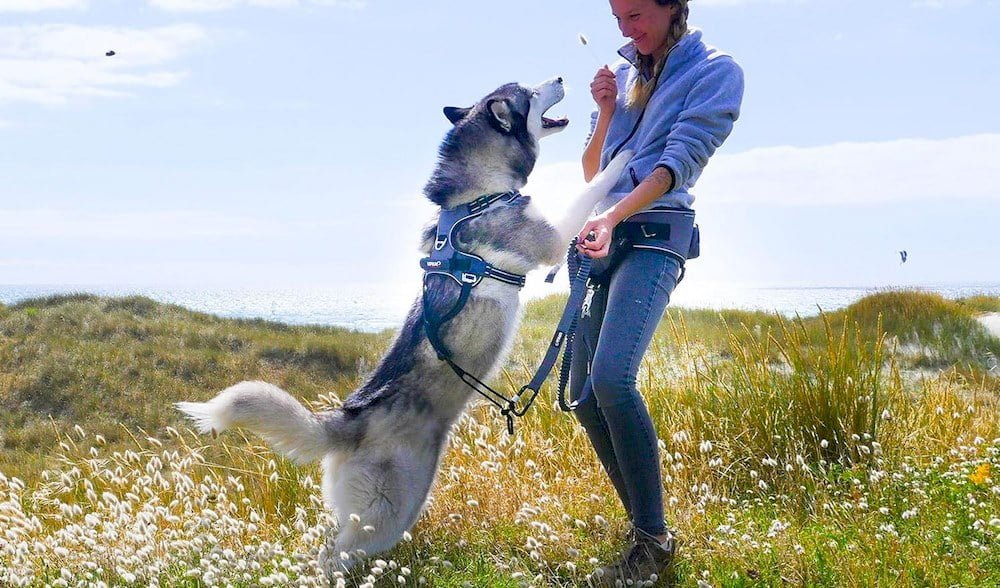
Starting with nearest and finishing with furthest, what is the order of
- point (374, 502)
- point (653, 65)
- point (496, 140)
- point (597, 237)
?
point (597, 237)
point (374, 502)
point (653, 65)
point (496, 140)

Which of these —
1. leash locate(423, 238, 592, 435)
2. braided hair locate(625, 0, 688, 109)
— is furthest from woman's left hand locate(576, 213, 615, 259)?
braided hair locate(625, 0, 688, 109)

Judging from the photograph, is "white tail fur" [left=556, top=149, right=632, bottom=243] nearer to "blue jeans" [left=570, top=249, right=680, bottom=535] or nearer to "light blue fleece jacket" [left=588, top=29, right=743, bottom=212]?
"light blue fleece jacket" [left=588, top=29, right=743, bottom=212]

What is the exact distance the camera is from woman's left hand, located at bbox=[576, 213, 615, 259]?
3111 millimetres

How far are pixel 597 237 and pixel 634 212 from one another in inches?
10.2

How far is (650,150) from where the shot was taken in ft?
11.7

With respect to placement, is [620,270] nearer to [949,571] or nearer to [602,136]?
[602,136]

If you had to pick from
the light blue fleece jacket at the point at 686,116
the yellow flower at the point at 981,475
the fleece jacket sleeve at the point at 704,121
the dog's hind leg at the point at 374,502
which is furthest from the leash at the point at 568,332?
the yellow flower at the point at 981,475

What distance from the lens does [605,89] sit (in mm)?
3891

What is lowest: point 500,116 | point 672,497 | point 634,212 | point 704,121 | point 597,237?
point 672,497

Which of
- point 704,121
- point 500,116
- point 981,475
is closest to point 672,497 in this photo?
point 981,475

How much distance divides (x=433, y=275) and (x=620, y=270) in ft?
3.23

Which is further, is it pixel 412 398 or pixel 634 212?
pixel 412 398

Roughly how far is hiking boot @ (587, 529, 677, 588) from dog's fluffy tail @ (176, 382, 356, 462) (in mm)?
1371

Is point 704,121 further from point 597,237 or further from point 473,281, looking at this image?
point 473,281
